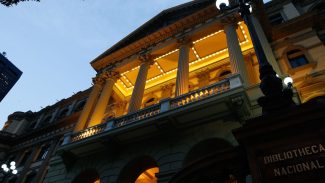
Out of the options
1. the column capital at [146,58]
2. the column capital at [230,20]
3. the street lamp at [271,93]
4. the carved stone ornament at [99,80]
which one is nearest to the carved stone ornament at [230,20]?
the column capital at [230,20]

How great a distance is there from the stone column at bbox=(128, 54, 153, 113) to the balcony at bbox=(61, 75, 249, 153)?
1.78m

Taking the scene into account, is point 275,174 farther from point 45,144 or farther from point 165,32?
point 45,144

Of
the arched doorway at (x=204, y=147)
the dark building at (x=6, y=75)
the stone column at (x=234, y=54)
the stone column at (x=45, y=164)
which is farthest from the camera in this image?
the dark building at (x=6, y=75)

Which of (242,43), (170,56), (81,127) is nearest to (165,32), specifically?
(170,56)

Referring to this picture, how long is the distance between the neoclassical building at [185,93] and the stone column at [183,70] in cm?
6

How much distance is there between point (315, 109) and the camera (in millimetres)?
4414

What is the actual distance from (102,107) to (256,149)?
694 inches

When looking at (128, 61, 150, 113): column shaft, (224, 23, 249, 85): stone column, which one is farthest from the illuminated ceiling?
(128, 61, 150, 113): column shaft

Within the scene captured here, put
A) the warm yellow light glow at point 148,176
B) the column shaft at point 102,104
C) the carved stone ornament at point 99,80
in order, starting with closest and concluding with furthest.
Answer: the warm yellow light glow at point 148,176 → the column shaft at point 102,104 → the carved stone ornament at point 99,80

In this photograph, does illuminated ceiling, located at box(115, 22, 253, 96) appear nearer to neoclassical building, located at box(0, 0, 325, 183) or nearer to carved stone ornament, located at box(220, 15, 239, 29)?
neoclassical building, located at box(0, 0, 325, 183)

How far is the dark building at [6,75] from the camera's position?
120ft

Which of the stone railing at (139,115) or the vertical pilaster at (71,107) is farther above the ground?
the vertical pilaster at (71,107)

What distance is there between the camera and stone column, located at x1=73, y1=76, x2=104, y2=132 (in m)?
21.0

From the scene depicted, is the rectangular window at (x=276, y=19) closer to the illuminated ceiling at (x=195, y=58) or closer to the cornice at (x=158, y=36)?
the illuminated ceiling at (x=195, y=58)
